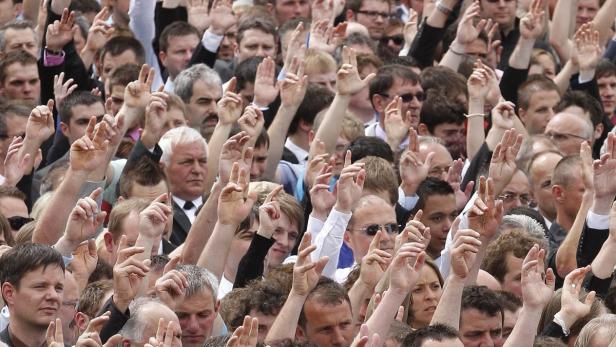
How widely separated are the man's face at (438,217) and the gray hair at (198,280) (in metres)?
2.13

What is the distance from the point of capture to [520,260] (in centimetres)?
965

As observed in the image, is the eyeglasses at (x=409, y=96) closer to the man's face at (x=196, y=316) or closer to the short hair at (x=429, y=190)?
the short hair at (x=429, y=190)

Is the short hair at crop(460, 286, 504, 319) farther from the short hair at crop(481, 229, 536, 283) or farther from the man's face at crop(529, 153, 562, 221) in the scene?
the man's face at crop(529, 153, 562, 221)

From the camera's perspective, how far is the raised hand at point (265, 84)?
11727mm

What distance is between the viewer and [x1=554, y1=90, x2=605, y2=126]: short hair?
12.2m

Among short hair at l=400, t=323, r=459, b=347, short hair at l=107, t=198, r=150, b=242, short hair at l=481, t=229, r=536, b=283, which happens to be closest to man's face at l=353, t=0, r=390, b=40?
short hair at l=481, t=229, r=536, b=283

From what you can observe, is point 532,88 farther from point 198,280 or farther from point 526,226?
point 198,280

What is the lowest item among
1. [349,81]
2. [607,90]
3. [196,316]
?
[607,90]

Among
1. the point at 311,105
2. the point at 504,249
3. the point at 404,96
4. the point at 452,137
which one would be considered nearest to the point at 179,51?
the point at 311,105

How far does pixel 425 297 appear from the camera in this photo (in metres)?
9.12

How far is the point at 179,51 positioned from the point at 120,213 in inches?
146

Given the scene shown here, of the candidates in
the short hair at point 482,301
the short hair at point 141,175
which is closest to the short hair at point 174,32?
the short hair at point 141,175

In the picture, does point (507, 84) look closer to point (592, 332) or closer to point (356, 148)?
point (356, 148)

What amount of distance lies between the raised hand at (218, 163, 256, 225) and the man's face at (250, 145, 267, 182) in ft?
5.17
